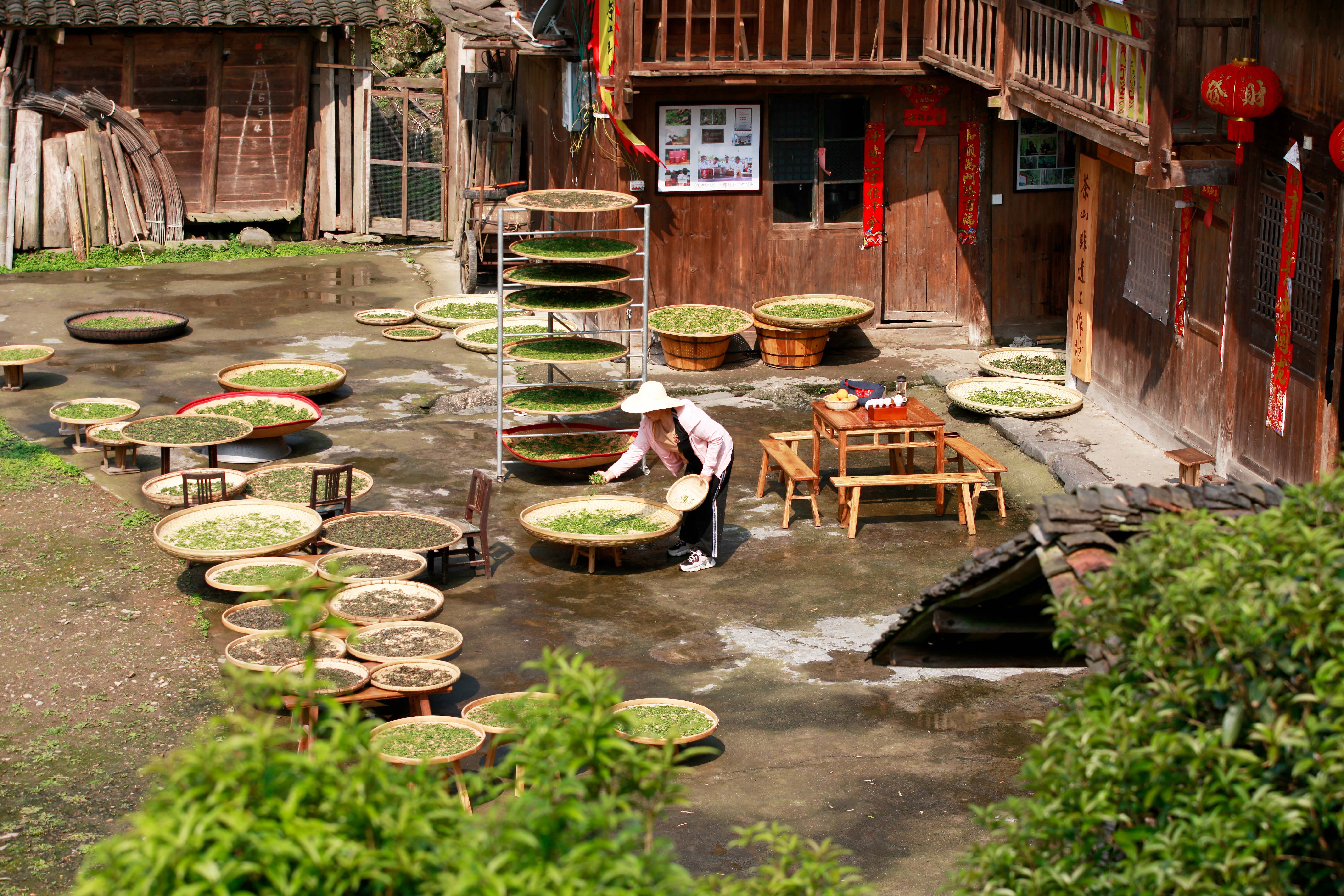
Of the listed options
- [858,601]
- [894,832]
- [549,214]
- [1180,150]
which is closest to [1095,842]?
[894,832]

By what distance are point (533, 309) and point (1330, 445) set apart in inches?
271

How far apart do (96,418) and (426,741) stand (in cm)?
739

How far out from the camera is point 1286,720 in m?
3.60

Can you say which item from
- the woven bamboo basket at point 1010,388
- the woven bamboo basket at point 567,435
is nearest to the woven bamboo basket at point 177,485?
the woven bamboo basket at point 567,435

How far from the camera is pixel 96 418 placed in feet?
44.7

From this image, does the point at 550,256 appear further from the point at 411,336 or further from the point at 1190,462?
the point at 1190,462

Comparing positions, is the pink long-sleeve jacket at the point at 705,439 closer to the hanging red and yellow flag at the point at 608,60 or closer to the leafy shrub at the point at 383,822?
the hanging red and yellow flag at the point at 608,60

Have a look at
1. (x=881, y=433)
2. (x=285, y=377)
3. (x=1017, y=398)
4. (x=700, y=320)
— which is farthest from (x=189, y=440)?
(x=1017, y=398)

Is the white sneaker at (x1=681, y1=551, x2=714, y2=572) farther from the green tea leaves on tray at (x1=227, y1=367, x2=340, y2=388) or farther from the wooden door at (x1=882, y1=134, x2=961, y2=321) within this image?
the wooden door at (x1=882, y1=134, x2=961, y2=321)

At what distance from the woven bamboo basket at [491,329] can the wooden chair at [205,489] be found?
4960mm

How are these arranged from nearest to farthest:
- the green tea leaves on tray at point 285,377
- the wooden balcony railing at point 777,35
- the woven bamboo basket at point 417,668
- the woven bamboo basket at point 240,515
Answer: the woven bamboo basket at point 417,668
the woven bamboo basket at point 240,515
the green tea leaves on tray at point 285,377
the wooden balcony railing at point 777,35

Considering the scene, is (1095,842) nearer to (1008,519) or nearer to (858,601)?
(858,601)

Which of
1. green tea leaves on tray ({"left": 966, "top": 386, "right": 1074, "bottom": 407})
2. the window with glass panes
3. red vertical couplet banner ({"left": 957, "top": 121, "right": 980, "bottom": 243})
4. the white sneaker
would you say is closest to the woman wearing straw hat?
the white sneaker

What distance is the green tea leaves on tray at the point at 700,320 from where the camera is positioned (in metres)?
16.3
